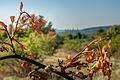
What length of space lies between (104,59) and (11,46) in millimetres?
372

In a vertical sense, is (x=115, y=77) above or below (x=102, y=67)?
below

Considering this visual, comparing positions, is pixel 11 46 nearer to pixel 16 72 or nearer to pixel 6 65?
pixel 16 72

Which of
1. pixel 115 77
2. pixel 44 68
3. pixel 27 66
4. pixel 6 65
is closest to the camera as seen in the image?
pixel 44 68

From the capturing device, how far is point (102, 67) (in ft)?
4.68

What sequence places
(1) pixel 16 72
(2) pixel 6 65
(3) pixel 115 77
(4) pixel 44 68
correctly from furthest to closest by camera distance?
(2) pixel 6 65 < (1) pixel 16 72 < (3) pixel 115 77 < (4) pixel 44 68

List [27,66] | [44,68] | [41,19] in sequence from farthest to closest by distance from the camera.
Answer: [41,19] → [27,66] → [44,68]

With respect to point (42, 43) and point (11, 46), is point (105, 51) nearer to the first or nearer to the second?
point (11, 46)

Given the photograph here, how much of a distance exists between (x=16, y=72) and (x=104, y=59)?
52.4 ft

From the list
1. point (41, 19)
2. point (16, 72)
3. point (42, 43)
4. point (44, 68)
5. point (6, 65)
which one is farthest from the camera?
point (42, 43)

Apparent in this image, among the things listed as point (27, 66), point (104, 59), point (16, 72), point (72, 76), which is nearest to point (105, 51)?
point (104, 59)

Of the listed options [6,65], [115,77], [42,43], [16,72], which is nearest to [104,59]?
[115,77]

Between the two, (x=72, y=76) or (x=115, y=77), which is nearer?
(x=72, y=76)

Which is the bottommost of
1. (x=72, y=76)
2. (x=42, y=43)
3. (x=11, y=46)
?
(x=42, y=43)

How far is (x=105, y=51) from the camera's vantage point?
4.78 ft
